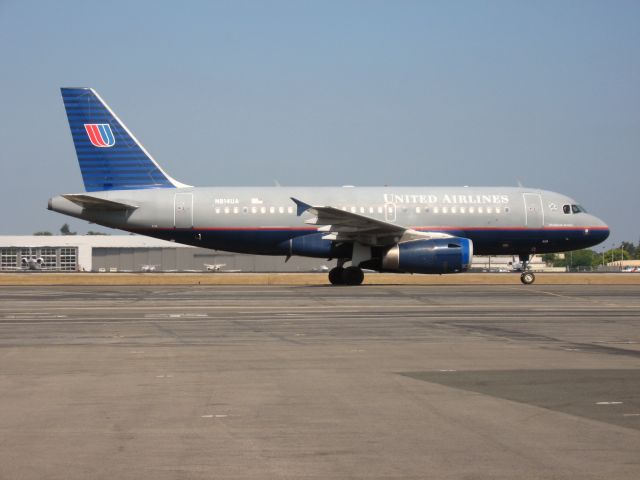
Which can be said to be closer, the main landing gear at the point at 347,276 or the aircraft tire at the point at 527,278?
the main landing gear at the point at 347,276

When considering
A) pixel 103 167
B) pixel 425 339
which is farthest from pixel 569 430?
pixel 103 167

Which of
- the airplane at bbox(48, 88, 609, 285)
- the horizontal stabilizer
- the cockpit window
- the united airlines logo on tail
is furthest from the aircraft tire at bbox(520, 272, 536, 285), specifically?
the united airlines logo on tail

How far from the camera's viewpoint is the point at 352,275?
3750 cm

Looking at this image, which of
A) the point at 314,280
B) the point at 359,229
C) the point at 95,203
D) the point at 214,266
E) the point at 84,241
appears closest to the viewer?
the point at 359,229

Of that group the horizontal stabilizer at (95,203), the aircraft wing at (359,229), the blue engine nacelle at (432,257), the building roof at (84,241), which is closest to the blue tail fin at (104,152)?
the horizontal stabilizer at (95,203)

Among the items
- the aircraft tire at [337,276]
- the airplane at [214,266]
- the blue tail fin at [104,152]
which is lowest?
the aircraft tire at [337,276]

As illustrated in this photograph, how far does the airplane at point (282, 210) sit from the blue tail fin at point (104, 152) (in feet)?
0.14

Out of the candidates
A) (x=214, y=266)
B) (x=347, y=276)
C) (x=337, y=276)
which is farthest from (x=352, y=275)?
(x=214, y=266)

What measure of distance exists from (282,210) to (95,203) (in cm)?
782

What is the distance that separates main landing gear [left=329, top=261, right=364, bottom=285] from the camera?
37.5 meters

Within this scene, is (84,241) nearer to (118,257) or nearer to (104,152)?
(118,257)

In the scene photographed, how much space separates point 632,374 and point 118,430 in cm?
696

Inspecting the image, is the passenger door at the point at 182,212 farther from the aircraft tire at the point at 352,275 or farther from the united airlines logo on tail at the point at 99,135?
the aircraft tire at the point at 352,275

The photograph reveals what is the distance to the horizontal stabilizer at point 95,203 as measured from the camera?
3731 cm
